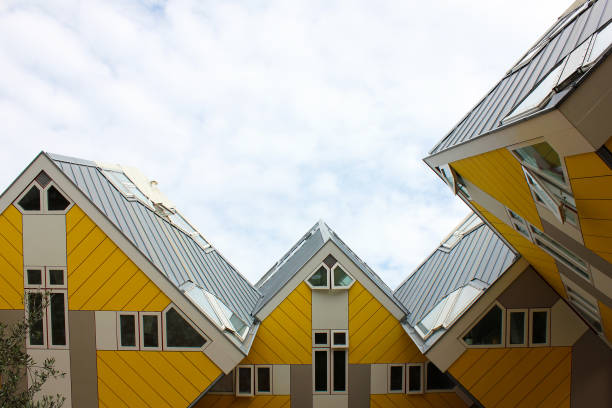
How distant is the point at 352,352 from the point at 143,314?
255 inches

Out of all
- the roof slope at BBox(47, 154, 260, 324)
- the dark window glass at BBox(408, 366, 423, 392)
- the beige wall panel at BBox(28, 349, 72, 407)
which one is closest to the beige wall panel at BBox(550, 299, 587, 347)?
the dark window glass at BBox(408, 366, 423, 392)

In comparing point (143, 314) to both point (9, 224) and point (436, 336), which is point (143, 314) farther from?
point (436, 336)

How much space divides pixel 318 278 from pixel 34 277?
8.05 metres

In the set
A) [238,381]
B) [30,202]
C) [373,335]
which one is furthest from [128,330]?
[373,335]

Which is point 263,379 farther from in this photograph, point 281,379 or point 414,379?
point 414,379

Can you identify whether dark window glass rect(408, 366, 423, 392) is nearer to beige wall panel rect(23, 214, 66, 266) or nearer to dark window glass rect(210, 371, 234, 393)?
dark window glass rect(210, 371, 234, 393)

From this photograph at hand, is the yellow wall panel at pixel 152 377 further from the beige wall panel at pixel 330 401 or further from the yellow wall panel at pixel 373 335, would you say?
the yellow wall panel at pixel 373 335

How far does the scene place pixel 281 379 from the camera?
1262 cm

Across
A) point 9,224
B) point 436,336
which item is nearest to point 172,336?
point 9,224

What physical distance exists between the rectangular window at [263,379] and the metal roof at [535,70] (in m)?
9.00

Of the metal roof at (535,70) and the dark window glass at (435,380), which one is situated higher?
the metal roof at (535,70)

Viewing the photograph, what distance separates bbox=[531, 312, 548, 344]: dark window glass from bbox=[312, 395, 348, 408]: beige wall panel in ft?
19.6

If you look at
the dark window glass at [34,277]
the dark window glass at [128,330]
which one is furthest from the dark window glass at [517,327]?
the dark window glass at [34,277]

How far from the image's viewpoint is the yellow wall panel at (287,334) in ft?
41.4
